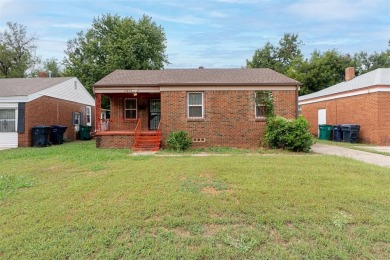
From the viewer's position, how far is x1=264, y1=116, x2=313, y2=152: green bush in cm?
1077

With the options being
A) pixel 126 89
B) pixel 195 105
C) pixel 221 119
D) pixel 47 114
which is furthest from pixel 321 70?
pixel 47 114

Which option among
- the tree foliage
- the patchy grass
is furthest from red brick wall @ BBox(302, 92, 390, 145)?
the tree foliage

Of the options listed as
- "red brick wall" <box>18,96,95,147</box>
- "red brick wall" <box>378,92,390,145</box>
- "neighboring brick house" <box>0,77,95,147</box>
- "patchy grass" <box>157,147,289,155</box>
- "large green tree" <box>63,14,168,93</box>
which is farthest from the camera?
"large green tree" <box>63,14,168,93</box>

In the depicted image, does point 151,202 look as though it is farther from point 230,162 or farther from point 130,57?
point 130,57

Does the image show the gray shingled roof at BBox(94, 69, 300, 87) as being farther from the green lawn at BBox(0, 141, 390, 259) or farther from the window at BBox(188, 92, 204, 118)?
the green lawn at BBox(0, 141, 390, 259)

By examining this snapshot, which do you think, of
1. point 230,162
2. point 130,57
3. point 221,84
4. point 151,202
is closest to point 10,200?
point 151,202

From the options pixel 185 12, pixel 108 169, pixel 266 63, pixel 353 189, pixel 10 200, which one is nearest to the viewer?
pixel 10 200

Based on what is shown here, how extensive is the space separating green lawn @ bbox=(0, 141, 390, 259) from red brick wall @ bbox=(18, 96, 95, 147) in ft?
29.6

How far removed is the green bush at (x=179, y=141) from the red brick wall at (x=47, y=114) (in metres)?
8.82

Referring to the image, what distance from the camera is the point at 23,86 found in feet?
53.3

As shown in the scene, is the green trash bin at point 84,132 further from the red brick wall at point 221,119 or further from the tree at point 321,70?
the tree at point 321,70

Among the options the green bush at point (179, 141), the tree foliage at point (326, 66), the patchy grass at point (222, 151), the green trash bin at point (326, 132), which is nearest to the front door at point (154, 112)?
the green bush at point (179, 141)

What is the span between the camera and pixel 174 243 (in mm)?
3154

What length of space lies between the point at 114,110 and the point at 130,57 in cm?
1348
